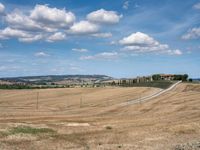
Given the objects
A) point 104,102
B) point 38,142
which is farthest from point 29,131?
point 104,102

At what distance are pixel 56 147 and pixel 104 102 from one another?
241 ft

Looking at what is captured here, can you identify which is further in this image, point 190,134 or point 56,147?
point 190,134

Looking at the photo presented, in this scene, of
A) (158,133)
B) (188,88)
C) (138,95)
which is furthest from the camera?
(188,88)

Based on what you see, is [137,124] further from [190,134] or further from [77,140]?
[77,140]

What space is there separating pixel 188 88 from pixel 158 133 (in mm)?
94334

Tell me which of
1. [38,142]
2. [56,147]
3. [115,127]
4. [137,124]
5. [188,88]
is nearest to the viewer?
[56,147]

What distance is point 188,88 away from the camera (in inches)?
5349

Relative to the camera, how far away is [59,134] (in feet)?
140

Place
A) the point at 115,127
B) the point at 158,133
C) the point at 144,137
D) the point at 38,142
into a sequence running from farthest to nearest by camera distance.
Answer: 1. the point at 115,127
2. the point at 158,133
3. the point at 144,137
4. the point at 38,142

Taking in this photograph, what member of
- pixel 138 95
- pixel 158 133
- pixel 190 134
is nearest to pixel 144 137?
pixel 158 133

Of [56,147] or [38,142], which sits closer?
[56,147]

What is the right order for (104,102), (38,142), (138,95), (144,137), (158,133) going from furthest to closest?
(138,95) < (104,102) < (158,133) < (144,137) < (38,142)

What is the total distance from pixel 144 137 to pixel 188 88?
320ft

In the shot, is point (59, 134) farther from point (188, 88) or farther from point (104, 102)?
point (188, 88)
